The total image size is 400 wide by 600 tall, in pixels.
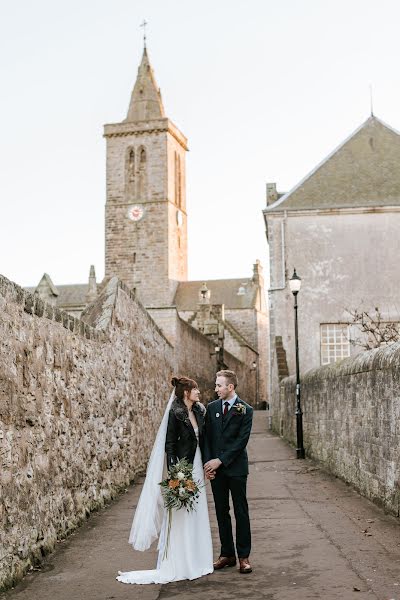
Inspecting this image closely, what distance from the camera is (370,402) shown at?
985cm

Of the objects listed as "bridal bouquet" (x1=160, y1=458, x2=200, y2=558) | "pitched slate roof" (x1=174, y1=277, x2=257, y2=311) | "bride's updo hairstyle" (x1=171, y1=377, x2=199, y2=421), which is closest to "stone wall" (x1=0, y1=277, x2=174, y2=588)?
"bridal bouquet" (x1=160, y1=458, x2=200, y2=558)

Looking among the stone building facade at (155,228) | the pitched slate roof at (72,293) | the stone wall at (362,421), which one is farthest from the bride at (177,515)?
the pitched slate roof at (72,293)

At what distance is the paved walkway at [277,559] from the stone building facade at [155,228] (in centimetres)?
5486

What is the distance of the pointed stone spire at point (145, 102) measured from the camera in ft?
240

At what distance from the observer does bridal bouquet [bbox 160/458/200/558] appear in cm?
636

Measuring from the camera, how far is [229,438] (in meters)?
6.72

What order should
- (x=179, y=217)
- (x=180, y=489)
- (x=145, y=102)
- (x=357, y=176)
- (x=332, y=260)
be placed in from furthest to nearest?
(x=145, y=102) → (x=179, y=217) → (x=357, y=176) → (x=332, y=260) → (x=180, y=489)

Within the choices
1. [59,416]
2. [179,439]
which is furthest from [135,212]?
[179,439]

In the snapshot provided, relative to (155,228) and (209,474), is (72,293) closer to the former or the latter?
(155,228)

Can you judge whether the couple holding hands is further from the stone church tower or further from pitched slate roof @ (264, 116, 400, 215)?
the stone church tower

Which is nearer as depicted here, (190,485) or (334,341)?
(190,485)

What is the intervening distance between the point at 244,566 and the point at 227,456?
37.9 inches

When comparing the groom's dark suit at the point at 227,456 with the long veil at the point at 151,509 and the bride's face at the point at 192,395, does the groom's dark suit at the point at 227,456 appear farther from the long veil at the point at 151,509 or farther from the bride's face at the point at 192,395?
the long veil at the point at 151,509

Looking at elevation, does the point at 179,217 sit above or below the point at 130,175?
below
